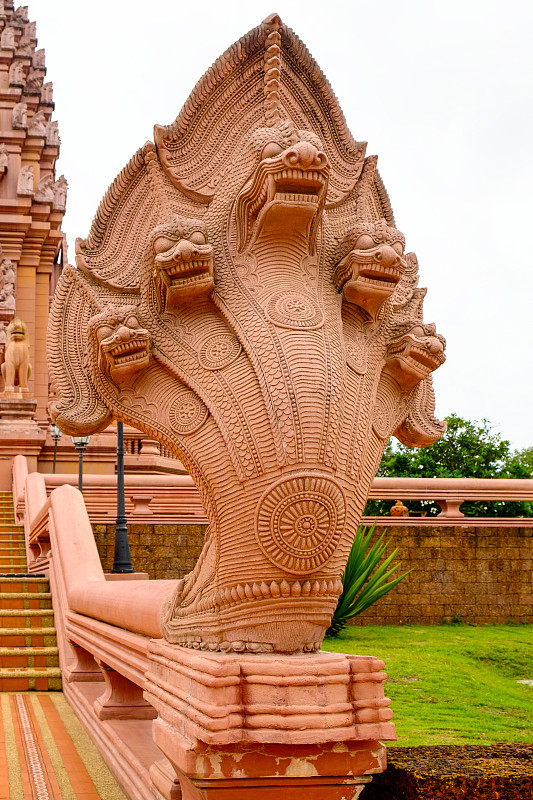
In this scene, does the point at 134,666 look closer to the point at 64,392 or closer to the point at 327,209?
the point at 64,392

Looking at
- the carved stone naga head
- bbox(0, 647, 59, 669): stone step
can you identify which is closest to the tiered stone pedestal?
the carved stone naga head

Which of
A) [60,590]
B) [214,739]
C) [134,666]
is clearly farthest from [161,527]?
[214,739]

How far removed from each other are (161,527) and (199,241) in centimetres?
876

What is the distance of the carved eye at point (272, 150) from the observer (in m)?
2.44

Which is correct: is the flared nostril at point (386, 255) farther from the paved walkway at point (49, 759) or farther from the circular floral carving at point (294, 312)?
the paved walkway at point (49, 759)

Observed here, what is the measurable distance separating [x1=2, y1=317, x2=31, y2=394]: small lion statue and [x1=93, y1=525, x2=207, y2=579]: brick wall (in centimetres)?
755

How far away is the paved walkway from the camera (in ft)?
11.5

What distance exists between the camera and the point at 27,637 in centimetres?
734

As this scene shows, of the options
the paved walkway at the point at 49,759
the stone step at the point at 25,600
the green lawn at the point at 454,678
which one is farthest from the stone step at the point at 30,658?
the green lawn at the point at 454,678

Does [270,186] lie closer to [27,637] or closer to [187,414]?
[187,414]

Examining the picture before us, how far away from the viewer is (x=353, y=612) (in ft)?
29.9

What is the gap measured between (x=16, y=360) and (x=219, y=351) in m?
16.2

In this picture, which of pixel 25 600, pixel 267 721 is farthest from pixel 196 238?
pixel 25 600

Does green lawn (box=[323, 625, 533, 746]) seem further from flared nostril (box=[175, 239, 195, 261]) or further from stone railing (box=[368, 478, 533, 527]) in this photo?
flared nostril (box=[175, 239, 195, 261])
